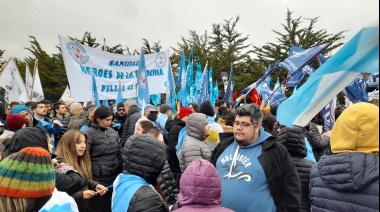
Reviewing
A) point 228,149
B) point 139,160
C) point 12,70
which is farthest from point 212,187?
point 12,70

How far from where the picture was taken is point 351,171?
2.53m

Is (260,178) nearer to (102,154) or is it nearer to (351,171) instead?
(351,171)

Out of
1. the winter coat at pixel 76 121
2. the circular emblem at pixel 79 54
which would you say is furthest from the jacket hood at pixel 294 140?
the circular emblem at pixel 79 54

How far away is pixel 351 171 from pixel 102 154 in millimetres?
3536

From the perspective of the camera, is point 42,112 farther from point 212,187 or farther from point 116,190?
point 212,187

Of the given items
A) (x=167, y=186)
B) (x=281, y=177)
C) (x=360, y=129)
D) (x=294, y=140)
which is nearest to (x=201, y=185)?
(x=360, y=129)

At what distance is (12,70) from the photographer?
11406 millimetres

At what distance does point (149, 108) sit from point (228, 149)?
13.7 ft

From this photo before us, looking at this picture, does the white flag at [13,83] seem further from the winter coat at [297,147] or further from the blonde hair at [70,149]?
the winter coat at [297,147]

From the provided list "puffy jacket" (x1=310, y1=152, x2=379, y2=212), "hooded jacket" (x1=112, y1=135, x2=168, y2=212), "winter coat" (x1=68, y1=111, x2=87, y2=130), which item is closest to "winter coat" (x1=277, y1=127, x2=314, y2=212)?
"puffy jacket" (x1=310, y1=152, x2=379, y2=212)

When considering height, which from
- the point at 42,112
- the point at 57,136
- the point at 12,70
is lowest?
the point at 57,136

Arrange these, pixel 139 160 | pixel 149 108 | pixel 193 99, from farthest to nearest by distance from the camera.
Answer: pixel 193 99, pixel 149 108, pixel 139 160

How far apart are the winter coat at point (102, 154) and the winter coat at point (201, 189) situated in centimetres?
297

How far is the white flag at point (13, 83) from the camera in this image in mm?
11297
